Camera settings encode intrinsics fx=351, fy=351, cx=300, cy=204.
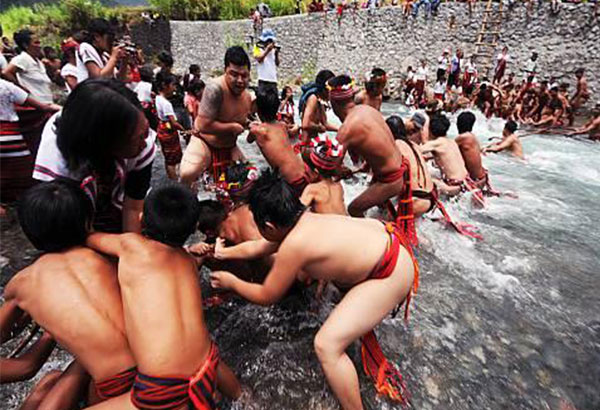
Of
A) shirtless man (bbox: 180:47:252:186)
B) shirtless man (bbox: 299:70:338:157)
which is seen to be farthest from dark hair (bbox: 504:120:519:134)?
shirtless man (bbox: 180:47:252:186)

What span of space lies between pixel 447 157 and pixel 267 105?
109 inches

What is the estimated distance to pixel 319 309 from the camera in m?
2.88

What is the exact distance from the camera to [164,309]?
60.7 inches

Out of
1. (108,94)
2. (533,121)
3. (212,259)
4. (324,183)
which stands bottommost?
(533,121)

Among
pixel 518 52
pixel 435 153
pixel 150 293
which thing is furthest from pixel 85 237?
pixel 518 52

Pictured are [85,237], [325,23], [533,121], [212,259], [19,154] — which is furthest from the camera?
[325,23]

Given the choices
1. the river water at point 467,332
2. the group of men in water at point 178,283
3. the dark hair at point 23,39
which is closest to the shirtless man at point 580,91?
the river water at point 467,332

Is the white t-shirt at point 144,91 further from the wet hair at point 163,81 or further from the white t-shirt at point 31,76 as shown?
the white t-shirt at point 31,76

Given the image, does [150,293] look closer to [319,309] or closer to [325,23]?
[319,309]

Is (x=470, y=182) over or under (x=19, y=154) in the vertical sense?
under

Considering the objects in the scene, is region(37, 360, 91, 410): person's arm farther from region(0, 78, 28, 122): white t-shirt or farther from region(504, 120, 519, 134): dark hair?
region(504, 120, 519, 134): dark hair

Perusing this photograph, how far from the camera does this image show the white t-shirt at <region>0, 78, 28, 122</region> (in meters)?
3.09

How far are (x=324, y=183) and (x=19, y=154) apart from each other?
2830 mm

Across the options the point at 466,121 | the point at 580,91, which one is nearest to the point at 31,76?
the point at 466,121
